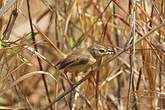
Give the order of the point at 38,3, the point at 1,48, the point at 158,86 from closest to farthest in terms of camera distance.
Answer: the point at 1,48 < the point at 158,86 < the point at 38,3

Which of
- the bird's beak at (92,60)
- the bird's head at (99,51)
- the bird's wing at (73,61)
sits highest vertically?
the bird's head at (99,51)

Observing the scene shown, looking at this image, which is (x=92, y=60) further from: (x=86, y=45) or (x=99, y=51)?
(x=86, y=45)

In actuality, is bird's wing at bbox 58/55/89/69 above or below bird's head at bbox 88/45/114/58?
below

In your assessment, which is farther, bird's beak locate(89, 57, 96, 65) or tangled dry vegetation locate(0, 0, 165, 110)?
bird's beak locate(89, 57, 96, 65)

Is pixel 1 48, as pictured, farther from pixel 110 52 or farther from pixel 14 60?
pixel 110 52

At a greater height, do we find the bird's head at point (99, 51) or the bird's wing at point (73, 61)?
the bird's head at point (99, 51)

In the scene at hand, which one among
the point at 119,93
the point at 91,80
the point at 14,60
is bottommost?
the point at 119,93

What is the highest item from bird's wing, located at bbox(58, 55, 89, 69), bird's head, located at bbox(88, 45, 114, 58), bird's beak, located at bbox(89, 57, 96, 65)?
bird's head, located at bbox(88, 45, 114, 58)

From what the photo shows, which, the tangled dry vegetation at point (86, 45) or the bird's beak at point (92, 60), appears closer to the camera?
the tangled dry vegetation at point (86, 45)

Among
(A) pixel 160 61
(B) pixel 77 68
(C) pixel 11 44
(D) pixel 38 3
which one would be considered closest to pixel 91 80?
(B) pixel 77 68
